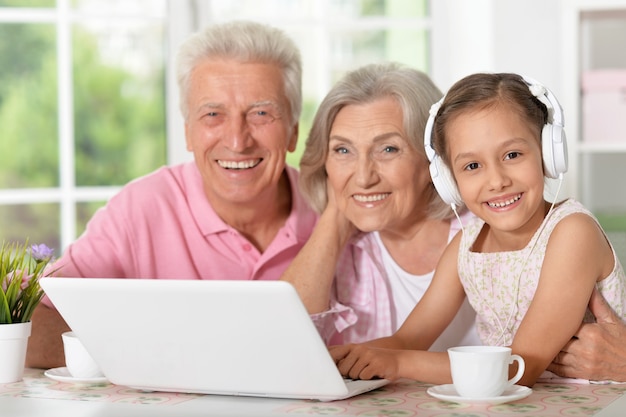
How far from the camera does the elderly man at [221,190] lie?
2334 mm

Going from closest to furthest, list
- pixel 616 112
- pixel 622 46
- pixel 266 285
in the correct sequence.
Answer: pixel 266 285 → pixel 616 112 → pixel 622 46

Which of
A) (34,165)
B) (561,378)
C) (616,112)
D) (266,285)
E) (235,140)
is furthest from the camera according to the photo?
(34,165)

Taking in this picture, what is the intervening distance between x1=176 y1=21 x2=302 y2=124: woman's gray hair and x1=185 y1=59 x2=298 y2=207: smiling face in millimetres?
20

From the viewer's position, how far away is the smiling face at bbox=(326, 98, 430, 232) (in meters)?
2.14

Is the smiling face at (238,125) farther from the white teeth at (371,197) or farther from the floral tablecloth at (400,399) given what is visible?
the floral tablecloth at (400,399)

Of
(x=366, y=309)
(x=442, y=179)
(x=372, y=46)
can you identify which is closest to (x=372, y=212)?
(x=366, y=309)

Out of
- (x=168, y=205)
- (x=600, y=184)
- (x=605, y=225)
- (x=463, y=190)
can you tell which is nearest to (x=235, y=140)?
(x=168, y=205)

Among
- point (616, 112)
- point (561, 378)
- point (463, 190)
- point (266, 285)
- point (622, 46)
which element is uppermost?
point (622, 46)

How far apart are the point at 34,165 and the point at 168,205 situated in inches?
63.6

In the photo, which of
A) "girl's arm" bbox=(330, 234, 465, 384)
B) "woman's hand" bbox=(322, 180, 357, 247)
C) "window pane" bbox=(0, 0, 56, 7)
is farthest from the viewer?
"window pane" bbox=(0, 0, 56, 7)

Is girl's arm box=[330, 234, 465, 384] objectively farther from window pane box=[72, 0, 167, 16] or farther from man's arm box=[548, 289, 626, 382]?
window pane box=[72, 0, 167, 16]

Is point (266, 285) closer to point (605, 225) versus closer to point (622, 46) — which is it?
point (605, 225)

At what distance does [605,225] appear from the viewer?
2861 millimetres

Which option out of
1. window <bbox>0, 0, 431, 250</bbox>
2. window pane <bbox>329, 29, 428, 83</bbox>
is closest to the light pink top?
window <bbox>0, 0, 431, 250</bbox>
